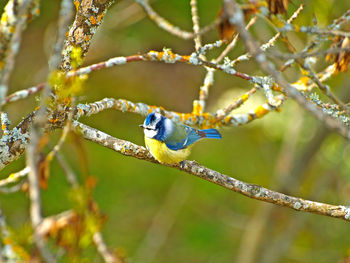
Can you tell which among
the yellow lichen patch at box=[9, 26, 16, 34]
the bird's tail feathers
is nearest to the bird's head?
the bird's tail feathers

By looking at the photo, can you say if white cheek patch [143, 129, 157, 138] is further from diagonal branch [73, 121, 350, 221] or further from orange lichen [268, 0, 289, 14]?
orange lichen [268, 0, 289, 14]

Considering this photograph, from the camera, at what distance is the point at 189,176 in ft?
19.0

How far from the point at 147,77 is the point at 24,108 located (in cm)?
223

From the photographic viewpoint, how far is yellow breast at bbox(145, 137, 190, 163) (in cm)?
261

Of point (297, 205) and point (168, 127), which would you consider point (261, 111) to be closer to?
point (168, 127)

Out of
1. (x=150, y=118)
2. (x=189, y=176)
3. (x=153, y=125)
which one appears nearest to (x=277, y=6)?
(x=150, y=118)

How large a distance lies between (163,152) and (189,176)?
3174 millimetres

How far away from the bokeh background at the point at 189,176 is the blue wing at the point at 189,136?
6.24ft

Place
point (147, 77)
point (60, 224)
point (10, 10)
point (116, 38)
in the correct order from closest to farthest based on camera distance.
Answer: point (10, 10) < point (60, 224) < point (116, 38) < point (147, 77)

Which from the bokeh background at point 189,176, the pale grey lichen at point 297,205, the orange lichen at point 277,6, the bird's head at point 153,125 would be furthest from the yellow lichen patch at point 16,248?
the bokeh background at point 189,176

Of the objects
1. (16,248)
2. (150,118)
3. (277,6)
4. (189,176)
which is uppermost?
(277,6)

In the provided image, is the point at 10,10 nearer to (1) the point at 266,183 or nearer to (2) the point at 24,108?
(2) the point at 24,108

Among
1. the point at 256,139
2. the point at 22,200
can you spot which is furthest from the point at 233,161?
the point at 22,200

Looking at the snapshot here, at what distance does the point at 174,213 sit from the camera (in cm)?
553
